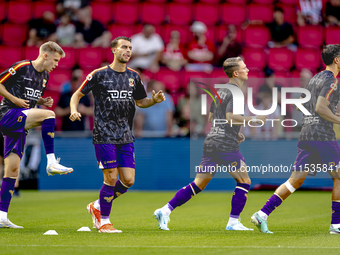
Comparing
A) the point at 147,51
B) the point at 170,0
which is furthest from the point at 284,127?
the point at 170,0

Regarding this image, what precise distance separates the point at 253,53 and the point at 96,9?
4777 millimetres

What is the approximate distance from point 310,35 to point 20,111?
11.3 m

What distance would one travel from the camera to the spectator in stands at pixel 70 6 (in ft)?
45.6

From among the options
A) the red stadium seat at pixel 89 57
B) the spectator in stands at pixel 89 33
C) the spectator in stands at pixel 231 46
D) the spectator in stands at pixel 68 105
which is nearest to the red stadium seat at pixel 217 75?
the spectator in stands at pixel 231 46

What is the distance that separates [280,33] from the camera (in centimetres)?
1444

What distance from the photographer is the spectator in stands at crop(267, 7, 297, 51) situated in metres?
14.3

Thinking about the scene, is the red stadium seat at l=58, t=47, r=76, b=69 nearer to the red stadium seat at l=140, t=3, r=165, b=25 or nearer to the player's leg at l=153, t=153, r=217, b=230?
the red stadium seat at l=140, t=3, r=165, b=25

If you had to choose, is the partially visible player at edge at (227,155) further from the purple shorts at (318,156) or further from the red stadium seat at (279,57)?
the red stadium seat at (279,57)

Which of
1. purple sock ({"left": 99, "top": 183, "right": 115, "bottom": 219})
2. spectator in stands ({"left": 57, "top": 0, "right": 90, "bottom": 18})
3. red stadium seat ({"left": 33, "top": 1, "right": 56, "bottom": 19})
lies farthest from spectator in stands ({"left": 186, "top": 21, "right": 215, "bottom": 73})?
purple sock ({"left": 99, "top": 183, "right": 115, "bottom": 219})

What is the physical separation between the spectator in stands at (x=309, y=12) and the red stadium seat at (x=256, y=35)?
110 centimetres

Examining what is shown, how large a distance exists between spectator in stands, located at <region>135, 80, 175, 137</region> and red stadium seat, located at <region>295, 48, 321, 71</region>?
15.5 ft

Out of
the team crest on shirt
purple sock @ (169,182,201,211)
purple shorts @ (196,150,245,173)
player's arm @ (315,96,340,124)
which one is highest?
the team crest on shirt

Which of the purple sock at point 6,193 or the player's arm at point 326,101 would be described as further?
the purple sock at point 6,193

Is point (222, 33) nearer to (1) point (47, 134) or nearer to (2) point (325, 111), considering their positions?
(2) point (325, 111)
